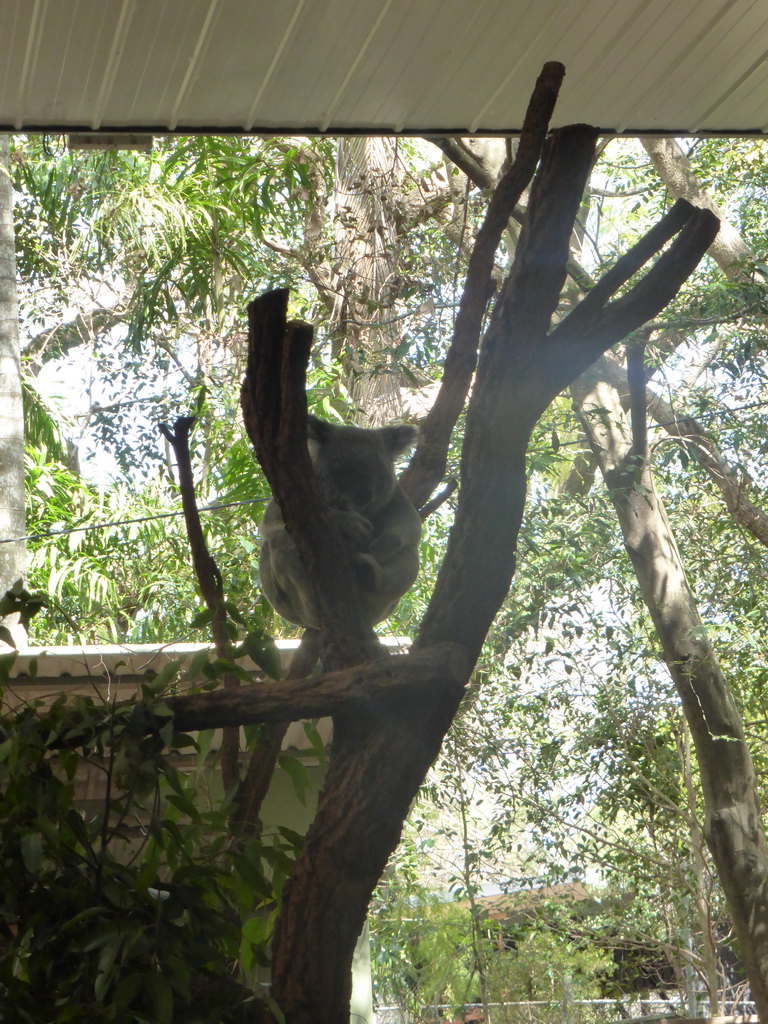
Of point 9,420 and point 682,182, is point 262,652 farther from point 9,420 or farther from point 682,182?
point 682,182

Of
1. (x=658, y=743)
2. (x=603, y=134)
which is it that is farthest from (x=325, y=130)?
(x=658, y=743)

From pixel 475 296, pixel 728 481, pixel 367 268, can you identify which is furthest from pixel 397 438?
pixel 728 481

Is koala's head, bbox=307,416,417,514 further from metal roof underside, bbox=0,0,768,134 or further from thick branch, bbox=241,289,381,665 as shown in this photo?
thick branch, bbox=241,289,381,665

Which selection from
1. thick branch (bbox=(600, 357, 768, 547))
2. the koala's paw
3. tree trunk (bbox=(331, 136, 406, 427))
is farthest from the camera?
tree trunk (bbox=(331, 136, 406, 427))

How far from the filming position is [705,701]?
5711mm

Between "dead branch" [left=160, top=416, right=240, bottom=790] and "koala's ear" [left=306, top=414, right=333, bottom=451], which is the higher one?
"koala's ear" [left=306, top=414, right=333, bottom=451]

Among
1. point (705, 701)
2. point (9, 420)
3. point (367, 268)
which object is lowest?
point (705, 701)

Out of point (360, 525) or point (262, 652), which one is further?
point (360, 525)

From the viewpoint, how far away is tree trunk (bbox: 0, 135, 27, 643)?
5082mm

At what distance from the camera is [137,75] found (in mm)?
2562

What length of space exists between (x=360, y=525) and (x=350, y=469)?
0.31 meters

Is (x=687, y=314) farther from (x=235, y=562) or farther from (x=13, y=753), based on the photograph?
(x=13, y=753)

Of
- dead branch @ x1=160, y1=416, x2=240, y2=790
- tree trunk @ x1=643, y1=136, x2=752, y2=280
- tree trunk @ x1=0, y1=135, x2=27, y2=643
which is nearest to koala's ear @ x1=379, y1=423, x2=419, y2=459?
dead branch @ x1=160, y1=416, x2=240, y2=790

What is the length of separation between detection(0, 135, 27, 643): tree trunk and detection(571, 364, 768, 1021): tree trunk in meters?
2.89
